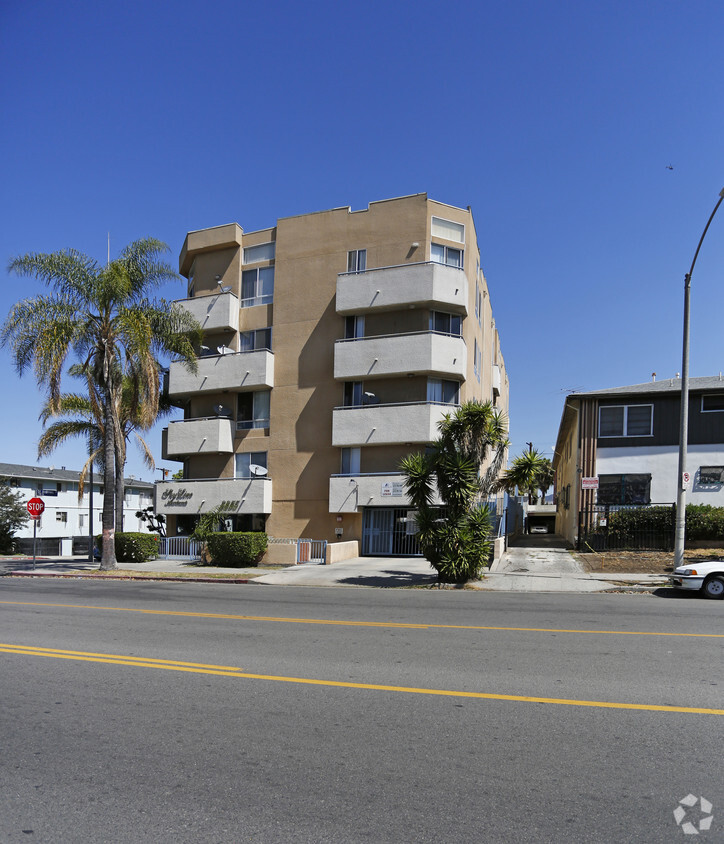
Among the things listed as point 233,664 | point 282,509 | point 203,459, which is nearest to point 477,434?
point 233,664

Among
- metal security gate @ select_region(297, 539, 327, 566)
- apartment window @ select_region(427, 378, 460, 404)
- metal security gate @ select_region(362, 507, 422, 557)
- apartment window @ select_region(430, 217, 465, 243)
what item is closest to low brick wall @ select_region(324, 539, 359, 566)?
metal security gate @ select_region(297, 539, 327, 566)

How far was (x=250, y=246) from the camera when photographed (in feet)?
104

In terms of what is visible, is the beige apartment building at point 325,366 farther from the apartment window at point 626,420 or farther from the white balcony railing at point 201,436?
the apartment window at point 626,420

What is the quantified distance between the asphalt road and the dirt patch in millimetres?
10346

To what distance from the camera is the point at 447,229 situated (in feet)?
93.8

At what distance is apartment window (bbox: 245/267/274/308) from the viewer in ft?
102

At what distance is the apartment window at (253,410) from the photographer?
30516mm

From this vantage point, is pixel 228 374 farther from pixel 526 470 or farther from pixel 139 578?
pixel 526 470

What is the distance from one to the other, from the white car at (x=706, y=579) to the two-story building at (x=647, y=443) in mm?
10345

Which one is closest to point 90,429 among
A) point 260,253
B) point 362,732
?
point 260,253

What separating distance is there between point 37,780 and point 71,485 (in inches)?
2249

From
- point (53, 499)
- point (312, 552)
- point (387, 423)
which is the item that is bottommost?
point (53, 499)

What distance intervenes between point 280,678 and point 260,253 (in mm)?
27570

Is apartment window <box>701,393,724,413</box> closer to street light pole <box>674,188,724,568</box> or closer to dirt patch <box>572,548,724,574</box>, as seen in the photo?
dirt patch <box>572,548,724,574</box>
